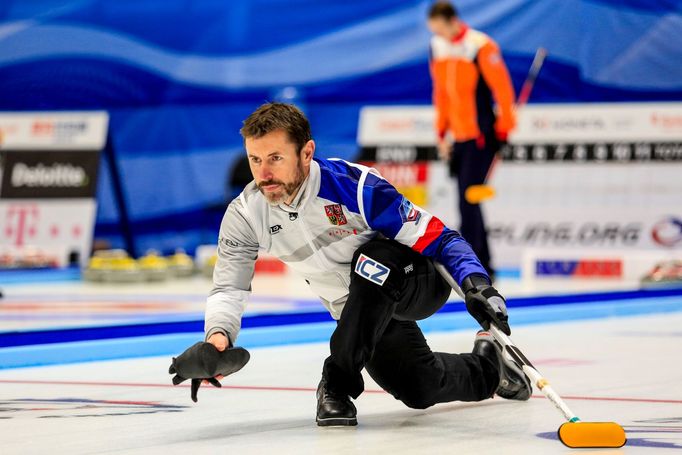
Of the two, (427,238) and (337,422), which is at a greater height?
(427,238)

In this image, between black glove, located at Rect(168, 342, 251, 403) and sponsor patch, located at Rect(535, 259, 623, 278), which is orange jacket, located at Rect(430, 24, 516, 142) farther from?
black glove, located at Rect(168, 342, 251, 403)

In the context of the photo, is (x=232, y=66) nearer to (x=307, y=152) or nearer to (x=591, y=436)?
(x=307, y=152)

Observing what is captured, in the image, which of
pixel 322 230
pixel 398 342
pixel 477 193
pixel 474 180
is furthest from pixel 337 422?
pixel 474 180

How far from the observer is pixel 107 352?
4.48 metres

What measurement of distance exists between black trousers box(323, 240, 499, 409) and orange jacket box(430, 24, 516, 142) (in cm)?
415

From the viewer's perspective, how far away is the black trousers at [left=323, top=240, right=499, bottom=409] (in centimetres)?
288

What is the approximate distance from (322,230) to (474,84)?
4.41 metres

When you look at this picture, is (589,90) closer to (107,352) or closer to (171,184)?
(171,184)

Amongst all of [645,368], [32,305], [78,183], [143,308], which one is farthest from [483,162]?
[78,183]

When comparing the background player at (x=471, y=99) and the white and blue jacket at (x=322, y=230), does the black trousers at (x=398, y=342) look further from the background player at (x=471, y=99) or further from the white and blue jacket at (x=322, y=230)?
the background player at (x=471, y=99)

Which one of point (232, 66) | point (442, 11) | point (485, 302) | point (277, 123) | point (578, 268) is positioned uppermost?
point (232, 66)

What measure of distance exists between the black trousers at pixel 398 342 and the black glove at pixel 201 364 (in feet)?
0.93

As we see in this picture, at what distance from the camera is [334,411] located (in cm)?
290

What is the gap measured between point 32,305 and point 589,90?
18.7 ft
